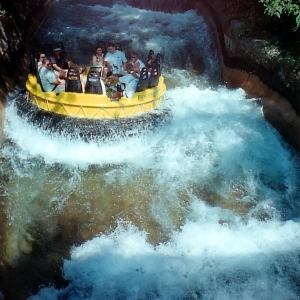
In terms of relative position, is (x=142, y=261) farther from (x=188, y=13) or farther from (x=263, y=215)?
(x=188, y=13)

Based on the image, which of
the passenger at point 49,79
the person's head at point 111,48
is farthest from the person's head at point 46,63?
the person's head at point 111,48

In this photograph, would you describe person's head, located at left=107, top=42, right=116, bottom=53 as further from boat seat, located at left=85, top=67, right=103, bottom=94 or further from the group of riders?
boat seat, located at left=85, top=67, right=103, bottom=94

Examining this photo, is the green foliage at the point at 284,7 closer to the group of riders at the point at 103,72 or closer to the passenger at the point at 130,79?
the group of riders at the point at 103,72

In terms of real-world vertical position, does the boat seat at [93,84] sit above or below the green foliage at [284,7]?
below

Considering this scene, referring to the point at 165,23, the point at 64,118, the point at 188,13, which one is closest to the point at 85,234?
the point at 64,118

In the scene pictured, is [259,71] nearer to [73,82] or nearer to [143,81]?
[143,81]

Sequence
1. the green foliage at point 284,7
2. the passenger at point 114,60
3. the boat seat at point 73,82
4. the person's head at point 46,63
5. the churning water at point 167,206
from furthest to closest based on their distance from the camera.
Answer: the passenger at point 114,60, the person's head at point 46,63, the green foliage at point 284,7, the boat seat at point 73,82, the churning water at point 167,206
